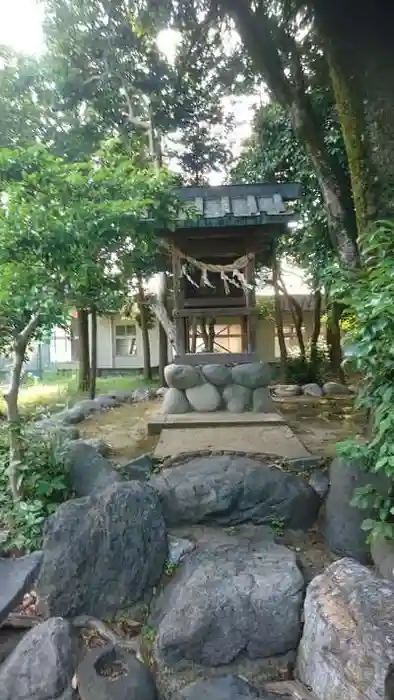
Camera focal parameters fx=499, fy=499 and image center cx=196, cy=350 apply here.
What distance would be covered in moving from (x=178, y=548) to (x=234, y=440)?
2.28 m

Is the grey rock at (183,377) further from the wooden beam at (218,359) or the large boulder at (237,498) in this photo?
the large boulder at (237,498)

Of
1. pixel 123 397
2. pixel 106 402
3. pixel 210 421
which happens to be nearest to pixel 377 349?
pixel 210 421

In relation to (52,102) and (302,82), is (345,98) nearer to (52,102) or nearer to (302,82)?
(302,82)

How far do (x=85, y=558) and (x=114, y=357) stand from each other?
14.3m

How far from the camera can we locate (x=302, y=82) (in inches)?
192

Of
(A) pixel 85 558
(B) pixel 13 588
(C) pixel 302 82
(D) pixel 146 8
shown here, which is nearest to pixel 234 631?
(A) pixel 85 558

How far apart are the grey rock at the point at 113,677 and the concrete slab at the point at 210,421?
3.69 meters

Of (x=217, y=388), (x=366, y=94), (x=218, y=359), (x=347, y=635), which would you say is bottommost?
(x=347, y=635)

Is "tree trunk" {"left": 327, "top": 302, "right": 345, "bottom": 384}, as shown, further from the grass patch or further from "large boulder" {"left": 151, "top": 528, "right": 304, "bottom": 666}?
"large boulder" {"left": 151, "top": 528, "right": 304, "bottom": 666}

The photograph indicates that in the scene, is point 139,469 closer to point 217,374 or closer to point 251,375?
point 217,374

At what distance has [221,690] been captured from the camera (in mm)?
2418

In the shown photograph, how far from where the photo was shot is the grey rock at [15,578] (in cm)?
277

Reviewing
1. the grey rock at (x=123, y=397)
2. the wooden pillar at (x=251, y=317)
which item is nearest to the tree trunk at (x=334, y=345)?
the grey rock at (x=123, y=397)

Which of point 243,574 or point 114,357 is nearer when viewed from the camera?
point 243,574
